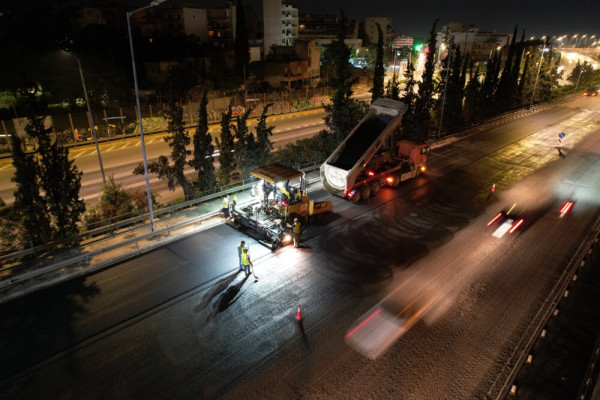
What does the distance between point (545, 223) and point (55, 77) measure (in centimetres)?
4402

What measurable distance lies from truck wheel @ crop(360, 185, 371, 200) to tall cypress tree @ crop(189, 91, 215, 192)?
25.0 ft

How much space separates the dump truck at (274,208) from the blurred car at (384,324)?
5.03 metres

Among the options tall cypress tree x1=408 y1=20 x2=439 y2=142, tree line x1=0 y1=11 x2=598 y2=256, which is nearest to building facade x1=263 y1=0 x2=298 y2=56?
tree line x1=0 y1=11 x2=598 y2=256

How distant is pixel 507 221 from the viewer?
58.3 feet

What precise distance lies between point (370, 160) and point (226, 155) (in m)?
7.80

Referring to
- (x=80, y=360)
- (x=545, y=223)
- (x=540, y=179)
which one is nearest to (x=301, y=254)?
(x=80, y=360)

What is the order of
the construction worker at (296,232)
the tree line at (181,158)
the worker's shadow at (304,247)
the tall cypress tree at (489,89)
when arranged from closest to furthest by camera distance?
the tree line at (181,158) < the construction worker at (296,232) < the worker's shadow at (304,247) < the tall cypress tree at (489,89)

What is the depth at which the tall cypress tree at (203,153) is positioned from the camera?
18094mm

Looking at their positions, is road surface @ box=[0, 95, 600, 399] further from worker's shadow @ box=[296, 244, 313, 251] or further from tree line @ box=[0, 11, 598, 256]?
tree line @ box=[0, 11, 598, 256]

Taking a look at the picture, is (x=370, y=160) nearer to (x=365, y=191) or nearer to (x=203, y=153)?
(x=365, y=191)

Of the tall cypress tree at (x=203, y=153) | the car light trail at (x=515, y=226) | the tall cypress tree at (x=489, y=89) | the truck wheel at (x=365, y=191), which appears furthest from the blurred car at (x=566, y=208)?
the tall cypress tree at (x=489, y=89)

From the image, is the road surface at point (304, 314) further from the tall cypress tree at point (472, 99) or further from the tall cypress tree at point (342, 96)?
the tall cypress tree at point (472, 99)

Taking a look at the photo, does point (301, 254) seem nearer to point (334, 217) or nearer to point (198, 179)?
point (334, 217)

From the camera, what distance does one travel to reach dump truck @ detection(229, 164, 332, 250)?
1558 cm
